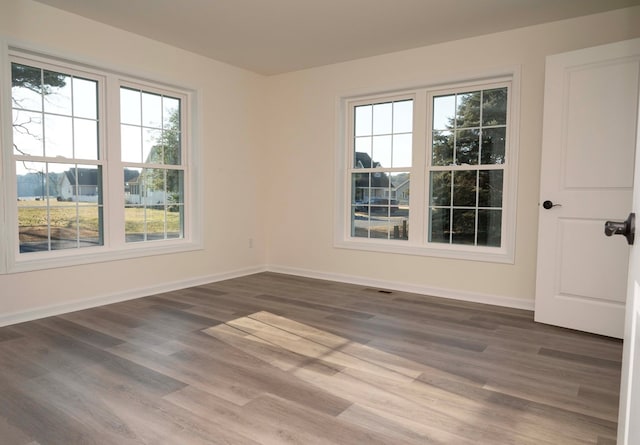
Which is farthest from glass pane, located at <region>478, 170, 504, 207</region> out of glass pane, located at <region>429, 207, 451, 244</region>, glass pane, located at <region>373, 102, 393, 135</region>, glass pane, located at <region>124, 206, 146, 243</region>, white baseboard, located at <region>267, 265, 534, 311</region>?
glass pane, located at <region>124, 206, 146, 243</region>

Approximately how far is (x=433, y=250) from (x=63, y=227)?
3.67 meters

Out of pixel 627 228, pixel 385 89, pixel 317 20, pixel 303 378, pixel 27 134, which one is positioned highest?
pixel 317 20

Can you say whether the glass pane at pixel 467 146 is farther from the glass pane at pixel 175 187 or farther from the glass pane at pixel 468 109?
the glass pane at pixel 175 187

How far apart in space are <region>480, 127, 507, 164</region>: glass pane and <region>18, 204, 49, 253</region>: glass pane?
4.23 m

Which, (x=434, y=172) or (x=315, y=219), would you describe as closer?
(x=434, y=172)

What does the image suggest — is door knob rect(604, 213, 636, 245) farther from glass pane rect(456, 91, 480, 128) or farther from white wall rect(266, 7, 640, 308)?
glass pane rect(456, 91, 480, 128)

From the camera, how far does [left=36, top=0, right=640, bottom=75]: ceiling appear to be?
363 centimetres

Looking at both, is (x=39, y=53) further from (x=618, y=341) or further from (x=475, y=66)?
(x=618, y=341)

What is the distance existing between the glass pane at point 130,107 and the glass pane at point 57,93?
506mm

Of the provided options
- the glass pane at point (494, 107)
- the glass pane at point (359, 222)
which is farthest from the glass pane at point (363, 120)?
the glass pane at point (494, 107)

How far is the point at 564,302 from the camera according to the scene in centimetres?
358

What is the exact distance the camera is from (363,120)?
5.29m

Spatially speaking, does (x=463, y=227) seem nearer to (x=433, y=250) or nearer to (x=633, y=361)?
(x=433, y=250)

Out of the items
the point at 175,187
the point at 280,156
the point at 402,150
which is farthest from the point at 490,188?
the point at 175,187
